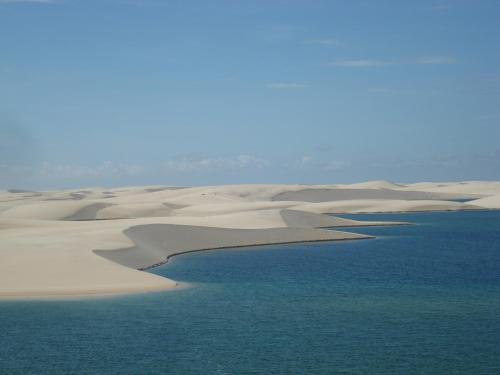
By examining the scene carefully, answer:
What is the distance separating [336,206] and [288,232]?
65.0m

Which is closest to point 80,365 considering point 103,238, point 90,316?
point 90,316

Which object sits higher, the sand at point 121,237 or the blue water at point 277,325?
the sand at point 121,237

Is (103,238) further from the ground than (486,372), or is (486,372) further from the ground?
(103,238)

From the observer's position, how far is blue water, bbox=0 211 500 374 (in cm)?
2367

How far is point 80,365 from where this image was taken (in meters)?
23.4

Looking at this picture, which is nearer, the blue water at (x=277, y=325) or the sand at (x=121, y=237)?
the blue water at (x=277, y=325)

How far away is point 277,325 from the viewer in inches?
1160

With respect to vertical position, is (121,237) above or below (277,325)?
above

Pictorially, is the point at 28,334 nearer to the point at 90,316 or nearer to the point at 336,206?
the point at 90,316

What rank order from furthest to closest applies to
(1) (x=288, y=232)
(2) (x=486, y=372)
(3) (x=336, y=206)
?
(3) (x=336, y=206), (1) (x=288, y=232), (2) (x=486, y=372)

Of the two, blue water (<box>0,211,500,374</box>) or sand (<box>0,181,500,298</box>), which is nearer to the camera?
blue water (<box>0,211,500,374</box>)

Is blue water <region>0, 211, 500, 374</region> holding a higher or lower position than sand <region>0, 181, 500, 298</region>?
lower

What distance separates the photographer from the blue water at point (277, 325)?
23.7 meters

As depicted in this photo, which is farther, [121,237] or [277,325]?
[121,237]
